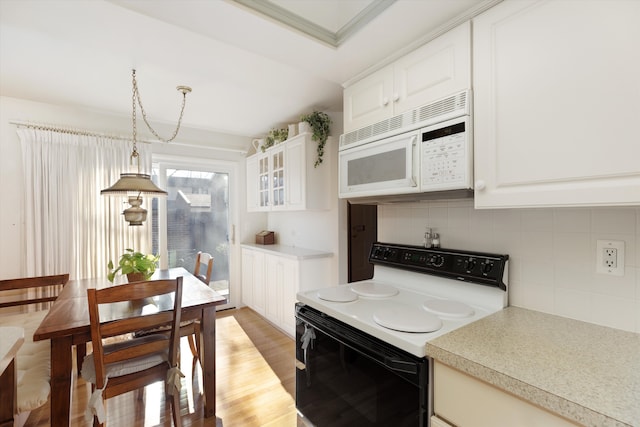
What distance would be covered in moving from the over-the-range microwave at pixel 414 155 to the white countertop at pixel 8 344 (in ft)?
4.77

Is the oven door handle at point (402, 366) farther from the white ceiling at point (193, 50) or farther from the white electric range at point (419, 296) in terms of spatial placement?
the white ceiling at point (193, 50)

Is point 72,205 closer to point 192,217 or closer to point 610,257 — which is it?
point 192,217

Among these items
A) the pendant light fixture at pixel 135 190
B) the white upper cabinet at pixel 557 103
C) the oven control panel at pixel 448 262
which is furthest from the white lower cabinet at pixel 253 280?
the white upper cabinet at pixel 557 103

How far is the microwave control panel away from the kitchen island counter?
59 centimetres

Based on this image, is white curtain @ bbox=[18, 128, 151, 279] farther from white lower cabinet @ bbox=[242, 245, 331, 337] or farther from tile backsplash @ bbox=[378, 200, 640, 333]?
tile backsplash @ bbox=[378, 200, 640, 333]

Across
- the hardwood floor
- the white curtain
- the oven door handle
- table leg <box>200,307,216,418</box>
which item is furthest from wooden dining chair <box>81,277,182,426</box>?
the white curtain

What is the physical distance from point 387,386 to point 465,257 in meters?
0.73

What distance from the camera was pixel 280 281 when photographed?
3074mm

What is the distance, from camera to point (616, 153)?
863 mm

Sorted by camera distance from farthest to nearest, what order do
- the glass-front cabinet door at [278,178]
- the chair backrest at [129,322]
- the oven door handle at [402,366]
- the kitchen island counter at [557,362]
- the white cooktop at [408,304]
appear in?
the glass-front cabinet door at [278,178]
the chair backrest at [129,322]
the white cooktop at [408,304]
the oven door handle at [402,366]
the kitchen island counter at [557,362]

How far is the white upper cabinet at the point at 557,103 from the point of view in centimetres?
85

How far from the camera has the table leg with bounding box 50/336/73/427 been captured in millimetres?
1402

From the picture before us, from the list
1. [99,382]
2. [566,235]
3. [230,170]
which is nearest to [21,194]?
[230,170]

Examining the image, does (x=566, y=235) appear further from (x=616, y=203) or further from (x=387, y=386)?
(x=387, y=386)
